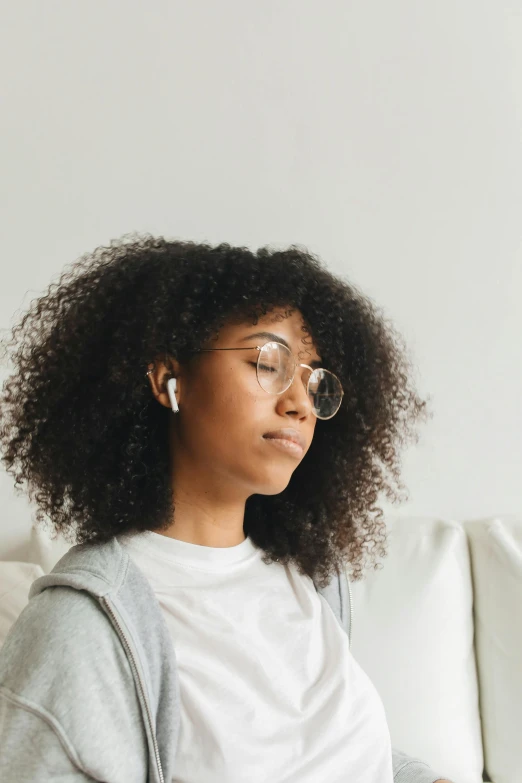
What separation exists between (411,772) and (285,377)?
0.62m

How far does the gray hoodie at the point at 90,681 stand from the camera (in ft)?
2.72

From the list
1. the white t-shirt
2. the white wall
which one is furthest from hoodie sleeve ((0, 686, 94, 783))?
the white wall

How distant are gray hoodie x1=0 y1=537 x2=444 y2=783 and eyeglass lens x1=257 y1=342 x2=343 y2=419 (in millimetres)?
286

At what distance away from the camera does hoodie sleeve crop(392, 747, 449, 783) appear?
116cm

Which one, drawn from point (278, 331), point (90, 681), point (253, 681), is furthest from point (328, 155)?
point (90, 681)

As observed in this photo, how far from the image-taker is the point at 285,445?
3.44 feet

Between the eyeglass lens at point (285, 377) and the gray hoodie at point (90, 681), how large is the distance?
0.94 ft

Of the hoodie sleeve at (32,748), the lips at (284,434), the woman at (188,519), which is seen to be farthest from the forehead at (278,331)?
the hoodie sleeve at (32,748)

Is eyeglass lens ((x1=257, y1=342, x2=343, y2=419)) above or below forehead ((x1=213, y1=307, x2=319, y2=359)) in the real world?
below

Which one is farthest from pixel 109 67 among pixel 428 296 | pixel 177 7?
pixel 428 296

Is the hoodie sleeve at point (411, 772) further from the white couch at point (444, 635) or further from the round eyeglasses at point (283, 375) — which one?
the round eyeglasses at point (283, 375)

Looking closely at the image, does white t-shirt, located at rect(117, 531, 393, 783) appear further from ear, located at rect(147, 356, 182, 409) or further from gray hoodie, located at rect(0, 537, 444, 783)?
ear, located at rect(147, 356, 182, 409)

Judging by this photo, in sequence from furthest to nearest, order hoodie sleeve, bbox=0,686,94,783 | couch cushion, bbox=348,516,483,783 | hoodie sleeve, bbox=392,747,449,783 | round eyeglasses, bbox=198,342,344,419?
couch cushion, bbox=348,516,483,783, hoodie sleeve, bbox=392,747,449,783, round eyeglasses, bbox=198,342,344,419, hoodie sleeve, bbox=0,686,94,783

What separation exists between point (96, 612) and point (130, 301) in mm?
420
